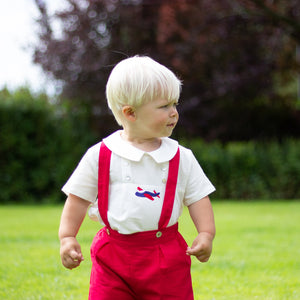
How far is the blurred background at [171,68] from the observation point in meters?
11.0

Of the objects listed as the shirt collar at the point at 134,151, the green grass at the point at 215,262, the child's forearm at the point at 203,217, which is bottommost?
the green grass at the point at 215,262

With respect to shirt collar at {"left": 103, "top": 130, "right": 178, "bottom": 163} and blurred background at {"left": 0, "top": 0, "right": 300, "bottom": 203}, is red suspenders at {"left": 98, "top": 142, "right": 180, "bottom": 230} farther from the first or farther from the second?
blurred background at {"left": 0, "top": 0, "right": 300, "bottom": 203}

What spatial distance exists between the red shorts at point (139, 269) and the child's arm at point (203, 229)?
0.09 metres

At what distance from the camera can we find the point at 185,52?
11773 millimetres

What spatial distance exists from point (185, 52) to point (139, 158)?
997cm

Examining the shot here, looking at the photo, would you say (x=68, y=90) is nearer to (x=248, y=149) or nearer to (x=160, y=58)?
(x=160, y=58)

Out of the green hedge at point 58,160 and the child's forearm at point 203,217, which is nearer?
the child's forearm at point 203,217

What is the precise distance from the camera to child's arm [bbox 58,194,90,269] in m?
2.12

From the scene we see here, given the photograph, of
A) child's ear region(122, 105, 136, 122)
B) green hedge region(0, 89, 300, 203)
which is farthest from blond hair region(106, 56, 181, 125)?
green hedge region(0, 89, 300, 203)

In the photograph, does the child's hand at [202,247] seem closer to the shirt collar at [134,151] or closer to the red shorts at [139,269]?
the red shorts at [139,269]

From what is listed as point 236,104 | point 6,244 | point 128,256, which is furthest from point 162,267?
point 236,104

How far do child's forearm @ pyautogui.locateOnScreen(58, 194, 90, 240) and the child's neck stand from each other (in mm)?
360

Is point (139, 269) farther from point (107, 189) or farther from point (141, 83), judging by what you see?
point (141, 83)

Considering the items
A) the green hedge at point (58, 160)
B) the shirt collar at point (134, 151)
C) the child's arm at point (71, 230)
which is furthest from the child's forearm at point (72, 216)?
the green hedge at point (58, 160)
